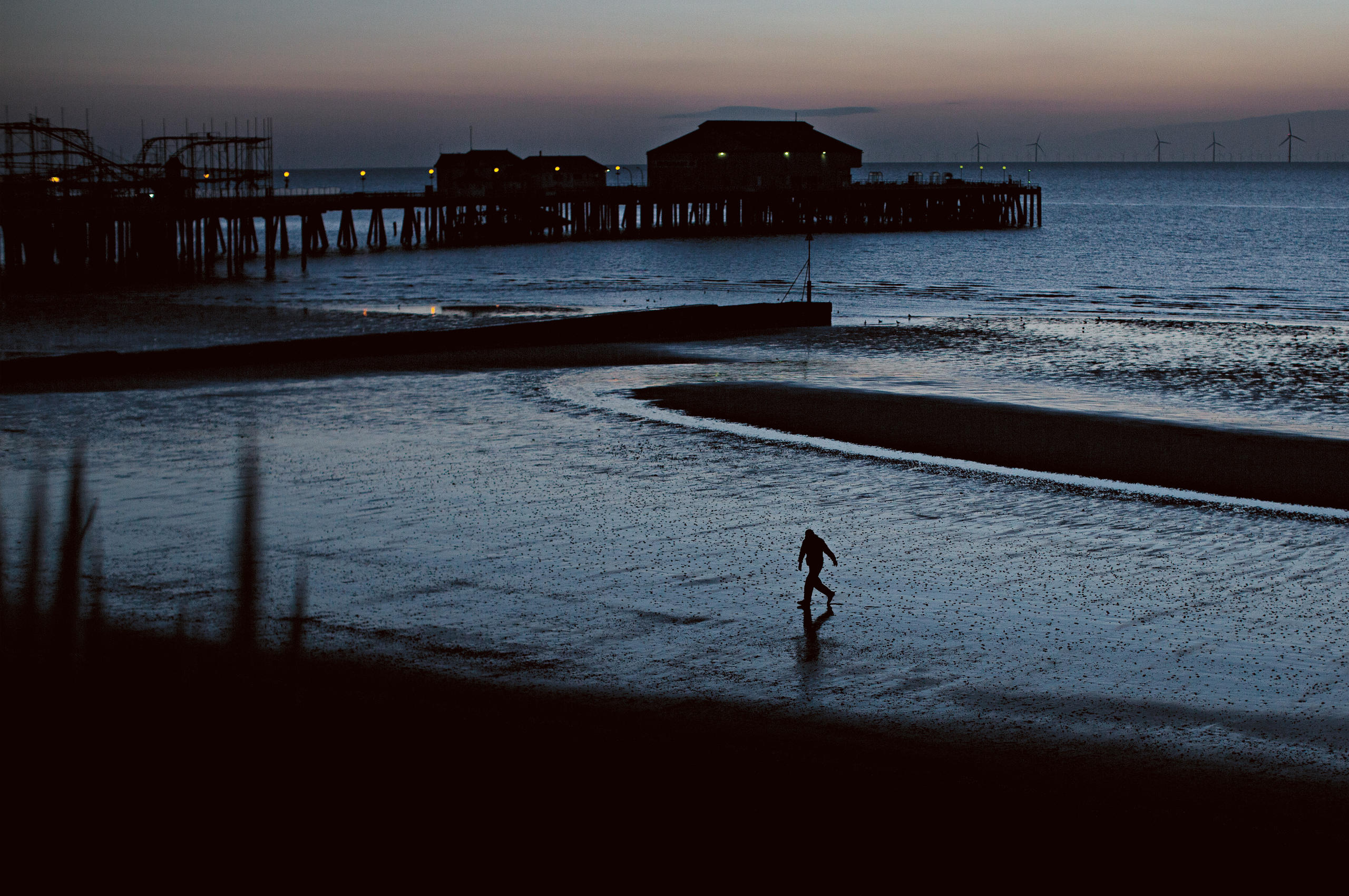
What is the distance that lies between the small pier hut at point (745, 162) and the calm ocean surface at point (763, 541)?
232 feet

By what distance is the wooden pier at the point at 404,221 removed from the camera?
198ft

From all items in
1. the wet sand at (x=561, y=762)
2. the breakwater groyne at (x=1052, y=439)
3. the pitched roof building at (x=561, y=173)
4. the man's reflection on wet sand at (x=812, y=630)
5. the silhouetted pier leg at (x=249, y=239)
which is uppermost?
the pitched roof building at (x=561, y=173)

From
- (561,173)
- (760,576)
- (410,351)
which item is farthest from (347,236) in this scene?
(760,576)

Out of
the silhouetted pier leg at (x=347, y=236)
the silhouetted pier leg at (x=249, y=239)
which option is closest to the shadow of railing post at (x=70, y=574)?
the silhouetted pier leg at (x=249, y=239)

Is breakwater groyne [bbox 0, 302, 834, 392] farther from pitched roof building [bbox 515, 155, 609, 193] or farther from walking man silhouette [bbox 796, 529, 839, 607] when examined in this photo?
pitched roof building [bbox 515, 155, 609, 193]

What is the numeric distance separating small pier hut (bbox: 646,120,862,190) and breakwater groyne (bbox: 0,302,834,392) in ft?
215

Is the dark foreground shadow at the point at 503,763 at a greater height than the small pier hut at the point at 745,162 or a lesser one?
lesser

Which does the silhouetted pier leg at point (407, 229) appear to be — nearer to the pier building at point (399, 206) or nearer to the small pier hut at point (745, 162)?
the pier building at point (399, 206)

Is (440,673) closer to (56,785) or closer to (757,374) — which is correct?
(56,785)

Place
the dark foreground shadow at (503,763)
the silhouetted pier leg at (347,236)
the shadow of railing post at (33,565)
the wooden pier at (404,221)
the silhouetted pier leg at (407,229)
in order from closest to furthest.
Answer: the dark foreground shadow at (503,763), the shadow of railing post at (33,565), the wooden pier at (404,221), the silhouetted pier leg at (347,236), the silhouetted pier leg at (407,229)

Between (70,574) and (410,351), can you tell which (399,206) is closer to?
(410,351)

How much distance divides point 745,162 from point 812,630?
95162 millimetres

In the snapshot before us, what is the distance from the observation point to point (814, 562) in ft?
38.9

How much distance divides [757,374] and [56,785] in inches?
866
